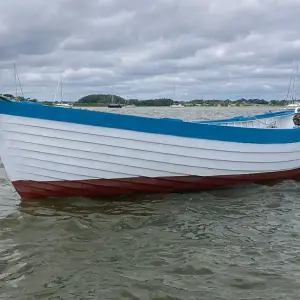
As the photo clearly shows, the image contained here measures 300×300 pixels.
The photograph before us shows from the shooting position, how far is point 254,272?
4.86 m

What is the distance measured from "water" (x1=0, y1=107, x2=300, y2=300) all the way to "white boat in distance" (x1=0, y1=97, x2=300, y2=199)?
353mm

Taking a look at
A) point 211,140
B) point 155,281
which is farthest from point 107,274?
point 211,140

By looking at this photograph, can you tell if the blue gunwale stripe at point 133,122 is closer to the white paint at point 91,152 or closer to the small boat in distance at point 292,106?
the white paint at point 91,152

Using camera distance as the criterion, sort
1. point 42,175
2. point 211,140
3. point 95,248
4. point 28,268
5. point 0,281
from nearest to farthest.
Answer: point 0,281 < point 28,268 < point 95,248 < point 42,175 < point 211,140

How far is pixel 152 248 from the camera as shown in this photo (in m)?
5.62

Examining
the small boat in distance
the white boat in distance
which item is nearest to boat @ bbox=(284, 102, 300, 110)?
the small boat in distance

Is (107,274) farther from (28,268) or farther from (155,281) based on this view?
(28,268)

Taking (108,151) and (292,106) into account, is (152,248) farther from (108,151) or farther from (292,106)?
(292,106)

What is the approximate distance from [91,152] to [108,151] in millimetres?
317

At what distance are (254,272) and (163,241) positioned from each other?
1471 millimetres

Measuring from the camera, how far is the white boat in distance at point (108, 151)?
746 cm

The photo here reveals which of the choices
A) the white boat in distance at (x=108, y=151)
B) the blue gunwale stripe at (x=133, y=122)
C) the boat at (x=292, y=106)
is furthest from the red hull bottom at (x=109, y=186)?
the boat at (x=292, y=106)

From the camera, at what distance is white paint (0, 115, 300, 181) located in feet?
24.6

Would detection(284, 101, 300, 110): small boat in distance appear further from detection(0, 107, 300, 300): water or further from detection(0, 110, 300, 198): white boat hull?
detection(0, 107, 300, 300): water
